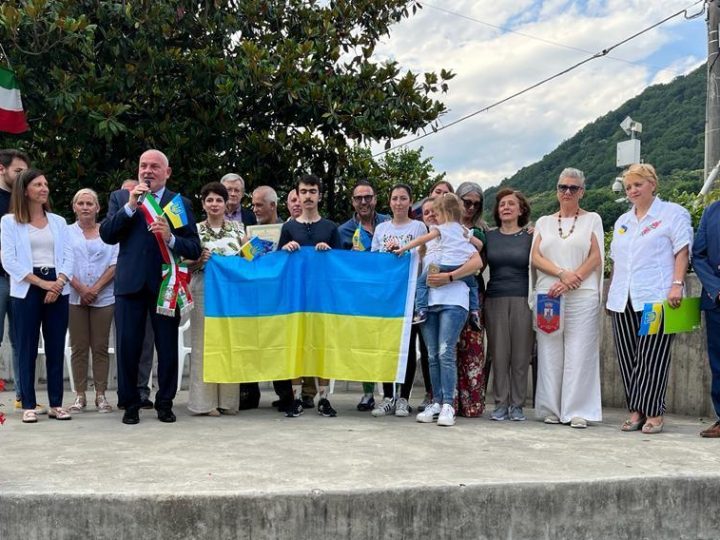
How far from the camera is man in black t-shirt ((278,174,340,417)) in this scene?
589cm

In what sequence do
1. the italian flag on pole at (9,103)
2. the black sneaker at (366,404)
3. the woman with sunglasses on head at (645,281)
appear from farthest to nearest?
the italian flag on pole at (9,103)
the black sneaker at (366,404)
the woman with sunglasses on head at (645,281)

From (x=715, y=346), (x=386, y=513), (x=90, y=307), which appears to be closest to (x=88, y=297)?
(x=90, y=307)

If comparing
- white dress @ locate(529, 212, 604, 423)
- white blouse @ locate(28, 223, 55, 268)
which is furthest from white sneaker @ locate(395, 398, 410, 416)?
white blouse @ locate(28, 223, 55, 268)

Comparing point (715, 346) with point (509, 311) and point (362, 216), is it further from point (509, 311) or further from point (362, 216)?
point (362, 216)

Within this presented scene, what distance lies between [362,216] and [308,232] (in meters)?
0.59

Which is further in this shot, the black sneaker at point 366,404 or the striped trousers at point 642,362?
the black sneaker at point 366,404

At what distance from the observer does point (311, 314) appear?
593cm

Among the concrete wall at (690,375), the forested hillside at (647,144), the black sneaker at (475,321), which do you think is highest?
the forested hillside at (647,144)

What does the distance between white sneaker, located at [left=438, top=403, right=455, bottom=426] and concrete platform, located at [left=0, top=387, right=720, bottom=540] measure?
1.68ft

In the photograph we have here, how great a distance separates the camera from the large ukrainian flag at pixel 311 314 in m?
5.83

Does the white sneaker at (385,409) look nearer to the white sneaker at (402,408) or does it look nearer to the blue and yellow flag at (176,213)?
the white sneaker at (402,408)

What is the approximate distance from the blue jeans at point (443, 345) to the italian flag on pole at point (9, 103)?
473cm

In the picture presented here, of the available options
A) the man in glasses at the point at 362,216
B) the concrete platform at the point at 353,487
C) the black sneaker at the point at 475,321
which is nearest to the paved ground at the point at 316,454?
the concrete platform at the point at 353,487

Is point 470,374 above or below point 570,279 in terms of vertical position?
below
